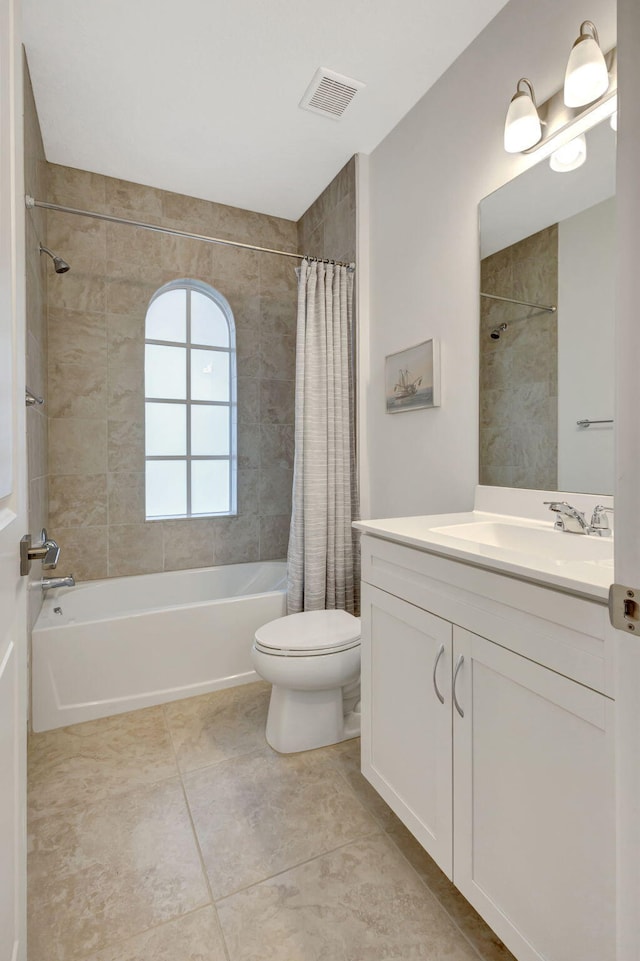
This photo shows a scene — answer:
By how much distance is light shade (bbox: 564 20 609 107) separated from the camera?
1.18 m

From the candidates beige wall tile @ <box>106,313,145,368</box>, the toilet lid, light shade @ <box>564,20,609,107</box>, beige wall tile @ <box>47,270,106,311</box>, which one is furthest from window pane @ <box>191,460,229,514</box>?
light shade @ <box>564,20,609,107</box>

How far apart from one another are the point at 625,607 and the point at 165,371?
283 centimetres

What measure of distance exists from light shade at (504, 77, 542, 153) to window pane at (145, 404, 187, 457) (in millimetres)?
2182

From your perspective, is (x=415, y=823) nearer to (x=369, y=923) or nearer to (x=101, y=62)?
(x=369, y=923)

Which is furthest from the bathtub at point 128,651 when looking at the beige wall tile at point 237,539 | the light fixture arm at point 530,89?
the light fixture arm at point 530,89

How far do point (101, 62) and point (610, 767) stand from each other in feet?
8.87

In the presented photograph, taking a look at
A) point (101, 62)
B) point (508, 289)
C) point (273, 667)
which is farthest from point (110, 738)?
point (101, 62)

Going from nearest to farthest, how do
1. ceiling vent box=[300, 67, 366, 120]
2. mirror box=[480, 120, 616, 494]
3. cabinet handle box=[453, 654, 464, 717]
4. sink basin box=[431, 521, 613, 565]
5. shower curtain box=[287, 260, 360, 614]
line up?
cabinet handle box=[453, 654, 464, 717], sink basin box=[431, 521, 613, 565], mirror box=[480, 120, 616, 494], ceiling vent box=[300, 67, 366, 120], shower curtain box=[287, 260, 360, 614]

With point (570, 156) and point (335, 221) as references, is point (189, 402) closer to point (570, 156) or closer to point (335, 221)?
point (335, 221)

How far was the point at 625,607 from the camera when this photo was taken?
47cm

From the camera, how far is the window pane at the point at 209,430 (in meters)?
2.97

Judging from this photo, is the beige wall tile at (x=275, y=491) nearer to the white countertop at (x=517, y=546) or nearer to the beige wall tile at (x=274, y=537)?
the beige wall tile at (x=274, y=537)

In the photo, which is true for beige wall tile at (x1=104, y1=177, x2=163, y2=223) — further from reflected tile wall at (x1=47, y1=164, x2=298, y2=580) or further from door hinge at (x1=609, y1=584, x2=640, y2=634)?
door hinge at (x1=609, y1=584, x2=640, y2=634)

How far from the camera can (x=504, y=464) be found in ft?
5.25
